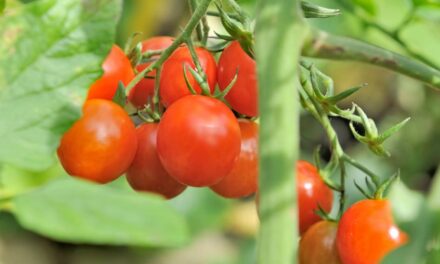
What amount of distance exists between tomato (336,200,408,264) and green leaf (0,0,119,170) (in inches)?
10.2

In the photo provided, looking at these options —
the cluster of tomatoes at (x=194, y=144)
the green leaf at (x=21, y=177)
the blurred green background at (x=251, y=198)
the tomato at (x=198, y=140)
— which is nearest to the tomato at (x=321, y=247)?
the cluster of tomatoes at (x=194, y=144)

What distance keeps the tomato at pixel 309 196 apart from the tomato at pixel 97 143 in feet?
0.61

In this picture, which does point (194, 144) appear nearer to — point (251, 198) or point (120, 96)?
point (120, 96)

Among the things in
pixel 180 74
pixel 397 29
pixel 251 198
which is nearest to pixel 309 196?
pixel 180 74

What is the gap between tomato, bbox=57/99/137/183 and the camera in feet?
2.35

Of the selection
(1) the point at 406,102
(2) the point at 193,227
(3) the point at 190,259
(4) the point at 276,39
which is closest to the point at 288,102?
(4) the point at 276,39

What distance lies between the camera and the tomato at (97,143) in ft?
2.35

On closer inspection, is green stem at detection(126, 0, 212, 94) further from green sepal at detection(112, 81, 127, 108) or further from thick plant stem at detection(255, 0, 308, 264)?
thick plant stem at detection(255, 0, 308, 264)

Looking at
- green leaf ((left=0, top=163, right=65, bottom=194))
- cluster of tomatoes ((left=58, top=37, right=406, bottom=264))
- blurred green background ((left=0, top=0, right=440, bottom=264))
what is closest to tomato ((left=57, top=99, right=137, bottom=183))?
cluster of tomatoes ((left=58, top=37, right=406, bottom=264))

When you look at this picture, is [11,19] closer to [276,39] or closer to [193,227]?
[276,39]

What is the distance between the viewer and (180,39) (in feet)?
2.47

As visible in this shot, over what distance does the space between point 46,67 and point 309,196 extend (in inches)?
12.1

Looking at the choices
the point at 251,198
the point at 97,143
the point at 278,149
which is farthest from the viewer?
the point at 251,198

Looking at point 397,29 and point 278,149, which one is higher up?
point 278,149
